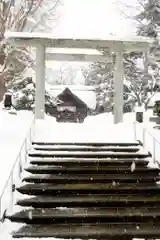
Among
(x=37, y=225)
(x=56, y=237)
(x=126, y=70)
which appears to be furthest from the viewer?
(x=126, y=70)

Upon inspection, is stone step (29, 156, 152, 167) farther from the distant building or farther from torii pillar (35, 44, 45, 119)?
the distant building

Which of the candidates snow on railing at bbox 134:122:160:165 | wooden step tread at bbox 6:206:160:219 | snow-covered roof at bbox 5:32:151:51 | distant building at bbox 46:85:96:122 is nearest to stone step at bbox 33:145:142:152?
snow on railing at bbox 134:122:160:165

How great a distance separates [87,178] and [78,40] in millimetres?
7913

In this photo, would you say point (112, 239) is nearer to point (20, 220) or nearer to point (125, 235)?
point (125, 235)

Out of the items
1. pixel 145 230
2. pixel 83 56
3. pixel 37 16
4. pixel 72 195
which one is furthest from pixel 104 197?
pixel 37 16

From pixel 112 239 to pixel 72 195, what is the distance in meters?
1.79

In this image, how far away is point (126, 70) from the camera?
27875 mm

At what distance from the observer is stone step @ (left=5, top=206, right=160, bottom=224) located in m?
7.49

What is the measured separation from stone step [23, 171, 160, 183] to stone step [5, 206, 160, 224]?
4.09 feet

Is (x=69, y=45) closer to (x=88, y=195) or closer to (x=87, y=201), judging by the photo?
(x=88, y=195)

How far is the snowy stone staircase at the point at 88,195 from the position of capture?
7.27 metres

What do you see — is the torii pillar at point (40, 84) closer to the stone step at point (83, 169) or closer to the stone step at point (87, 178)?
the stone step at point (83, 169)

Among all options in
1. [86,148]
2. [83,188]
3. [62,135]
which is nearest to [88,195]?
[83,188]

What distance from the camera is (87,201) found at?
8117mm
